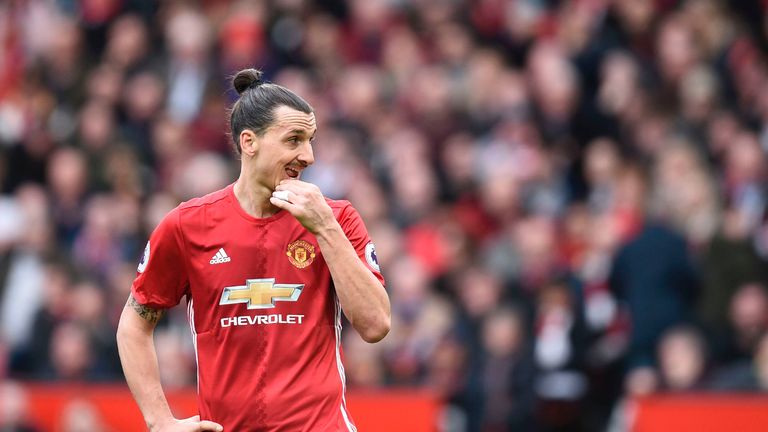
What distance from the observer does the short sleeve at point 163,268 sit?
5965 millimetres

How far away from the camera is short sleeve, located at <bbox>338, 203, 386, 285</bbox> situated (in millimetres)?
5855

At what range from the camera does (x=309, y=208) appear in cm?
564

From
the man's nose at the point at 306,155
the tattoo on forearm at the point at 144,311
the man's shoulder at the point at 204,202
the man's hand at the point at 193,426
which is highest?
the man's nose at the point at 306,155

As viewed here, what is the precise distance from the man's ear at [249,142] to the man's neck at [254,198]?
11 cm

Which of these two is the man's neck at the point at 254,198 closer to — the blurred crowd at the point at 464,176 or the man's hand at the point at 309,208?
the man's hand at the point at 309,208

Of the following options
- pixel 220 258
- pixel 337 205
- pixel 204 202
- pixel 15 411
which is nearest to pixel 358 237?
pixel 337 205

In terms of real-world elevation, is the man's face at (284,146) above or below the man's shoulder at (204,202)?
above

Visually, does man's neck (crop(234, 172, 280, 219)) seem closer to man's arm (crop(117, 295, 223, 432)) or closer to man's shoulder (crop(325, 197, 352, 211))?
man's shoulder (crop(325, 197, 352, 211))

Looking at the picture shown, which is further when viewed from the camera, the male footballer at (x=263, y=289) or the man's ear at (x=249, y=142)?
the man's ear at (x=249, y=142)

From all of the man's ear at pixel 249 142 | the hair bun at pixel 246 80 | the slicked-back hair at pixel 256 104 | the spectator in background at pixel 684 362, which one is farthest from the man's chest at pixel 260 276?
the spectator in background at pixel 684 362

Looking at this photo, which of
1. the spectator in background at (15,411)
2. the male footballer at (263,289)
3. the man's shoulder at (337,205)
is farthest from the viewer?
the spectator in background at (15,411)

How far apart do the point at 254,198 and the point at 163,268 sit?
→ 50 cm

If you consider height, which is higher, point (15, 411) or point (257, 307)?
point (15, 411)

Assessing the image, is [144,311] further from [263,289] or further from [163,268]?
[263,289]
